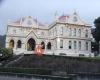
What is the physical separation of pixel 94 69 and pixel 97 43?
104 feet

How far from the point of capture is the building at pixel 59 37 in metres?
61.5

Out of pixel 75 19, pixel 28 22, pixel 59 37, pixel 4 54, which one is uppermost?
pixel 75 19

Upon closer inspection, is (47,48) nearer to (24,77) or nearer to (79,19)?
(79,19)

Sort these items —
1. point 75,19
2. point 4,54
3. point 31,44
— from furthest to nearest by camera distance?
point 31,44
point 75,19
point 4,54

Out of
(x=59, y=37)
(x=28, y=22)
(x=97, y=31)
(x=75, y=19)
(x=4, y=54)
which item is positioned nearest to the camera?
(x=4, y=54)

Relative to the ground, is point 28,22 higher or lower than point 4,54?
higher

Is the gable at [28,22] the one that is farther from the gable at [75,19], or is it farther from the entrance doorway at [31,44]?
the gable at [75,19]

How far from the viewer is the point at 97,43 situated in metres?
69.3

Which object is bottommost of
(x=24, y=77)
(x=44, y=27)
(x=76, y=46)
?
(x=24, y=77)

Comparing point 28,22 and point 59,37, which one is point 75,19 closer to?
point 59,37

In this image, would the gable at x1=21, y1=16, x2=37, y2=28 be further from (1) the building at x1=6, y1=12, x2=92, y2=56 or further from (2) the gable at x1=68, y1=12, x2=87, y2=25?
(2) the gable at x1=68, y1=12, x2=87, y2=25

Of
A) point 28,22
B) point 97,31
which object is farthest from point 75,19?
point 28,22

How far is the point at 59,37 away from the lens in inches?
2419

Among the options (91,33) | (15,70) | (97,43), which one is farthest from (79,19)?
(15,70)
